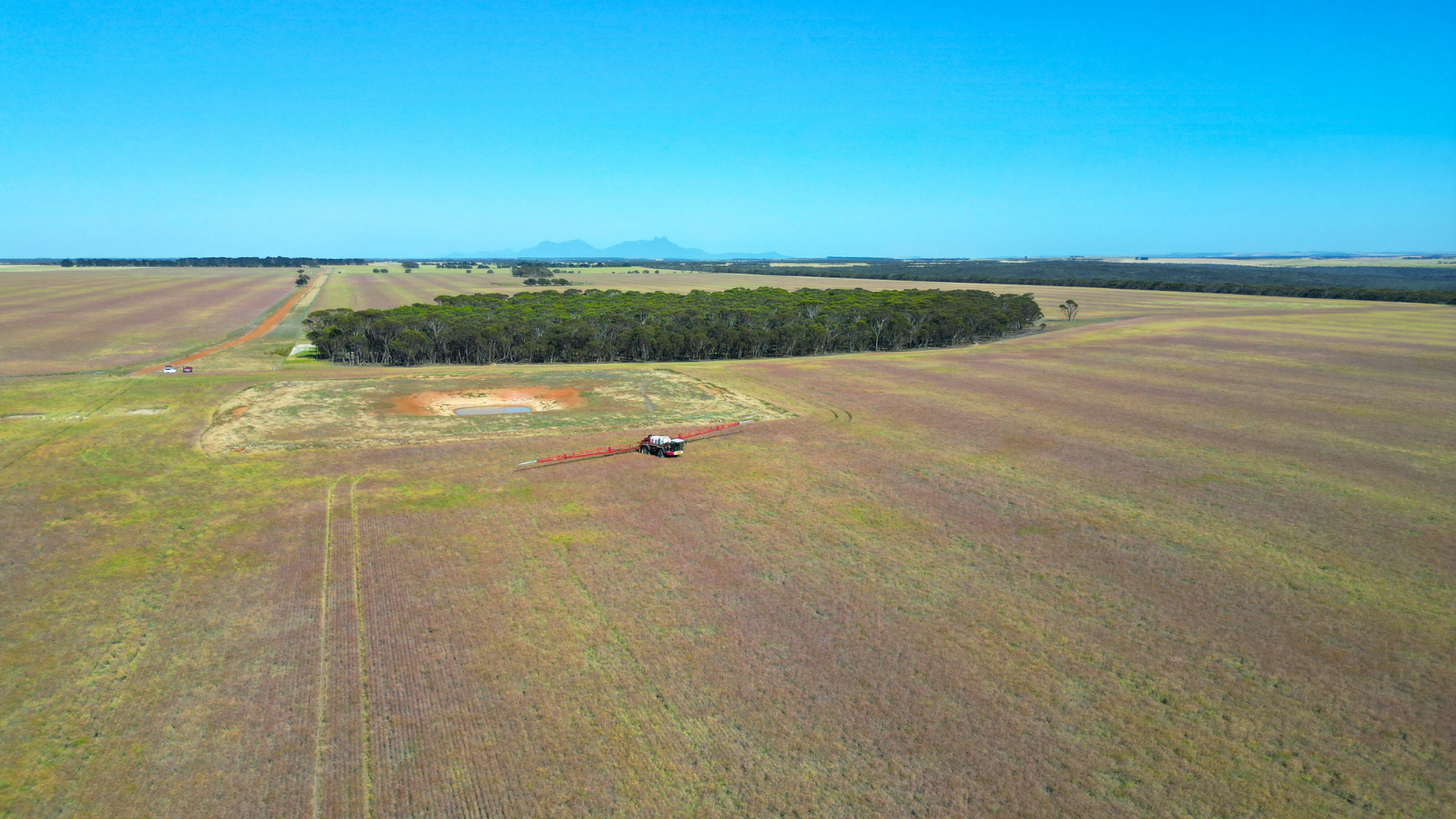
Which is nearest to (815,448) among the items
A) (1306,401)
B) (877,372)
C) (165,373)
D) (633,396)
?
(633,396)

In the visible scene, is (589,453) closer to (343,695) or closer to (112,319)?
(343,695)

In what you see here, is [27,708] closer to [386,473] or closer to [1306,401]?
[386,473]

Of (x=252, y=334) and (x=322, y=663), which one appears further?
(x=252, y=334)

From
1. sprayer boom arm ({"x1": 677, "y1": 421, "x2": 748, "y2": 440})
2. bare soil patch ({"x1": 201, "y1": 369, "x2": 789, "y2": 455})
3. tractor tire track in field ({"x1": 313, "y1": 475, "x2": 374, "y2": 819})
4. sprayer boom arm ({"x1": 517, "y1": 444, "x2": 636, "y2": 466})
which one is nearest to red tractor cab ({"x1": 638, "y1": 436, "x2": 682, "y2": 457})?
sprayer boom arm ({"x1": 517, "y1": 444, "x2": 636, "y2": 466})

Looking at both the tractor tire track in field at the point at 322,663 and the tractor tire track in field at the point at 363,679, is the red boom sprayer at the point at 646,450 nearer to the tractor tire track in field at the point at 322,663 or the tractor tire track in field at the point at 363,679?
the tractor tire track in field at the point at 322,663

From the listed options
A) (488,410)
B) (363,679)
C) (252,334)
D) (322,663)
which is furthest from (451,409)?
(252,334)
